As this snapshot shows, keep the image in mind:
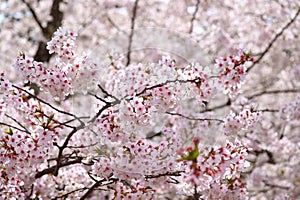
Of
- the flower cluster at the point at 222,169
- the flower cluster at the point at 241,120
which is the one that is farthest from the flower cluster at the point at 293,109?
the flower cluster at the point at 222,169

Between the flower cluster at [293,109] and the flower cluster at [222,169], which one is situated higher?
the flower cluster at [293,109]

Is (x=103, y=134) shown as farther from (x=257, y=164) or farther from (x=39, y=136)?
(x=257, y=164)

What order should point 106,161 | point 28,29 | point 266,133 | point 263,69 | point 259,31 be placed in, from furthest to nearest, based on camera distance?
point 28,29 → point 263,69 → point 259,31 → point 266,133 → point 106,161

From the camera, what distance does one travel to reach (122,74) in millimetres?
5059

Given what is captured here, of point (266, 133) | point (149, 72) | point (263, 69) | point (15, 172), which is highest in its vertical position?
point (263, 69)

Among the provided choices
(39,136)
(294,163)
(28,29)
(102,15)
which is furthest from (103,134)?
(28,29)

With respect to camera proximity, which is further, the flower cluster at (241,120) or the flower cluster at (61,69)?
the flower cluster at (241,120)

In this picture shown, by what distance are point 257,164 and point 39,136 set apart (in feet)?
17.4

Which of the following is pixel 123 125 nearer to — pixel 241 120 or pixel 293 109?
pixel 241 120

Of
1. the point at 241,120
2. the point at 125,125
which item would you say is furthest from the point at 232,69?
the point at 125,125

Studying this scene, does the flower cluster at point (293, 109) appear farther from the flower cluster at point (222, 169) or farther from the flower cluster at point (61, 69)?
the flower cluster at point (61, 69)

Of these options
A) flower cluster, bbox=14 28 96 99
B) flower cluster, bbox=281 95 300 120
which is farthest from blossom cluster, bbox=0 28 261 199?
flower cluster, bbox=281 95 300 120

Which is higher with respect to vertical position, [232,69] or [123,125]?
[232,69]

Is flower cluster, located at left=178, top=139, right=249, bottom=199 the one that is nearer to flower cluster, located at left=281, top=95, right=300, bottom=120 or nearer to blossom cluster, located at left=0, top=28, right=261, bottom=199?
blossom cluster, located at left=0, top=28, right=261, bottom=199
